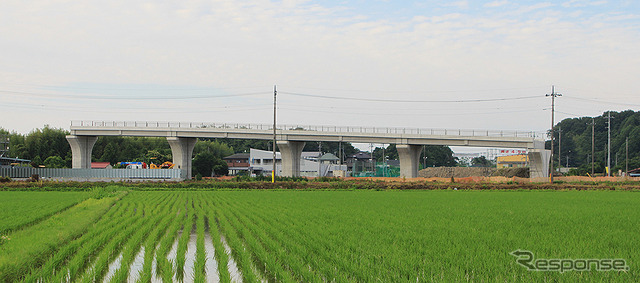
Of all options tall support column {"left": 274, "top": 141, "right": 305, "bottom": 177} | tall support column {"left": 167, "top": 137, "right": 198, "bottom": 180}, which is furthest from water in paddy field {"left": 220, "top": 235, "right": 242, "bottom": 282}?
tall support column {"left": 167, "top": 137, "right": 198, "bottom": 180}

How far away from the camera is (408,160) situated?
Answer: 71938 mm

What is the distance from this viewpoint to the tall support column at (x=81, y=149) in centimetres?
7356

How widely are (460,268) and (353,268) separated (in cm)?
168

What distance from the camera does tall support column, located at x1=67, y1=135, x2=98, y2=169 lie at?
73562 mm

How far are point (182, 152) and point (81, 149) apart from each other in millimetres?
13412

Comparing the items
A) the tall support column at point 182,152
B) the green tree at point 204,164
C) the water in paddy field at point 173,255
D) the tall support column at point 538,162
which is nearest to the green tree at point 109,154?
the green tree at point 204,164

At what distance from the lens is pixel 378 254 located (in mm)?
10430

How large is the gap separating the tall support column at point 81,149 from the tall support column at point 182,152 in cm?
1143

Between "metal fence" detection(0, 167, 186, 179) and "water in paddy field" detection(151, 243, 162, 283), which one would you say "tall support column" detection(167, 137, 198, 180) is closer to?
"metal fence" detection(0, 167, 186, 179)

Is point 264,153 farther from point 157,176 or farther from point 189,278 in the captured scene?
point 189,278

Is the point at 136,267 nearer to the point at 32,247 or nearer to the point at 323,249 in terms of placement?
the point at 32,247

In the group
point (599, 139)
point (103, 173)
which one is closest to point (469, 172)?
point (103, 173)

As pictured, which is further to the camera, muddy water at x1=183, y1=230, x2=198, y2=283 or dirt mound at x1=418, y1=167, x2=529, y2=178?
dirt mound at x1=418, y1=167, x2=529, y2=178

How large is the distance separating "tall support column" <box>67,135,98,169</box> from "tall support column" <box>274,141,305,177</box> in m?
25.3
